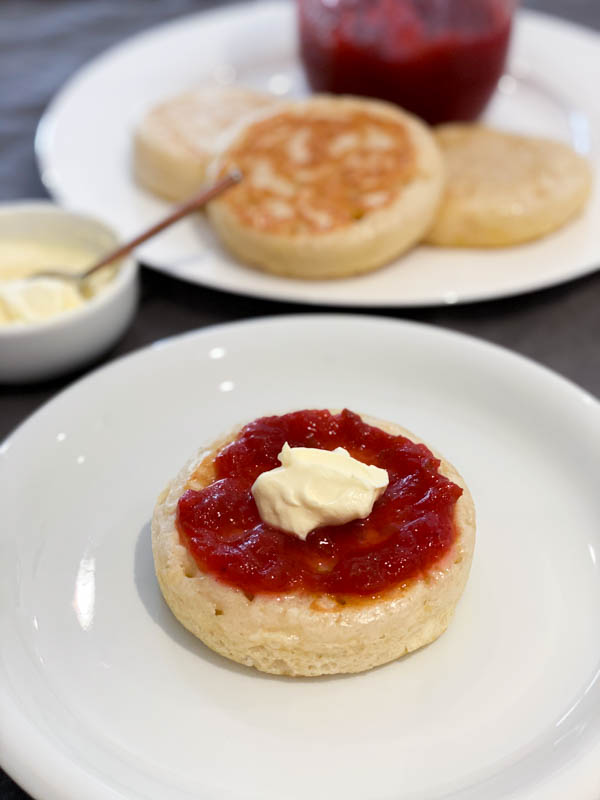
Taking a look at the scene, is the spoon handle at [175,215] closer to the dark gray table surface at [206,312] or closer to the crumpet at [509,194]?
the dark gray table surface at [206,312]

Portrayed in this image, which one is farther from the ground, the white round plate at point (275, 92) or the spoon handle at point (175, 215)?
the spoon handle at point (175, 215)

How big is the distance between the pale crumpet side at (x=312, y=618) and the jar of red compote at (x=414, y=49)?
7.90 feet

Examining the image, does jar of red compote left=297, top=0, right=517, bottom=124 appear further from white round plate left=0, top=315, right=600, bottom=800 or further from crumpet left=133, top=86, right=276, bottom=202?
white round plate left=0, top=315, right=600, bottom=800

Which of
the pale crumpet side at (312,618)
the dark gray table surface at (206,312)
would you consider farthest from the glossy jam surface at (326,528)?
the dark gray table surface at (206,312)

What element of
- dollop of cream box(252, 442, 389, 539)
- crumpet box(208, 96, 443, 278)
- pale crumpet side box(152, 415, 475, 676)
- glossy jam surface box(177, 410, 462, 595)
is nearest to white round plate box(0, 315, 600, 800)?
pale crumpet side box(152, 415, 475, 676)

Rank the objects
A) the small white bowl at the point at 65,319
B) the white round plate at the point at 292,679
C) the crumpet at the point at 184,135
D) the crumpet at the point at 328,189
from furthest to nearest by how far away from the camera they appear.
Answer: the crumpet at the point at 184,135 < the crumpet at the point at 328,189 < the small white bowl at the point at 65,319 < the white round plate at the point at 292,679

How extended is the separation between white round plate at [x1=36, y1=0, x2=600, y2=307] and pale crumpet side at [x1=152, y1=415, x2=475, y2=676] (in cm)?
134

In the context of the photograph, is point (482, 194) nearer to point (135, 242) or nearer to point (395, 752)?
point (135, 242)

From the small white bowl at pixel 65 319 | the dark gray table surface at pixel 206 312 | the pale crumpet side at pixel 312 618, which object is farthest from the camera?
the dark gray table surface at pixel 206 312

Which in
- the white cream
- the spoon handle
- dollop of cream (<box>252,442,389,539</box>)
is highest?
dollop of cream (<box>252,442,389,539</box>)

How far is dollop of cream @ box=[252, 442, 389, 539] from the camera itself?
1.87 m

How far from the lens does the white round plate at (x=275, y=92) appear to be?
3.12 meters

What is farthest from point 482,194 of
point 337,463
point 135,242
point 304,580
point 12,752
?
point 12,752

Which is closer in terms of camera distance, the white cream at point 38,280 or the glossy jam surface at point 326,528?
the glossy jam surface at point 326,528
